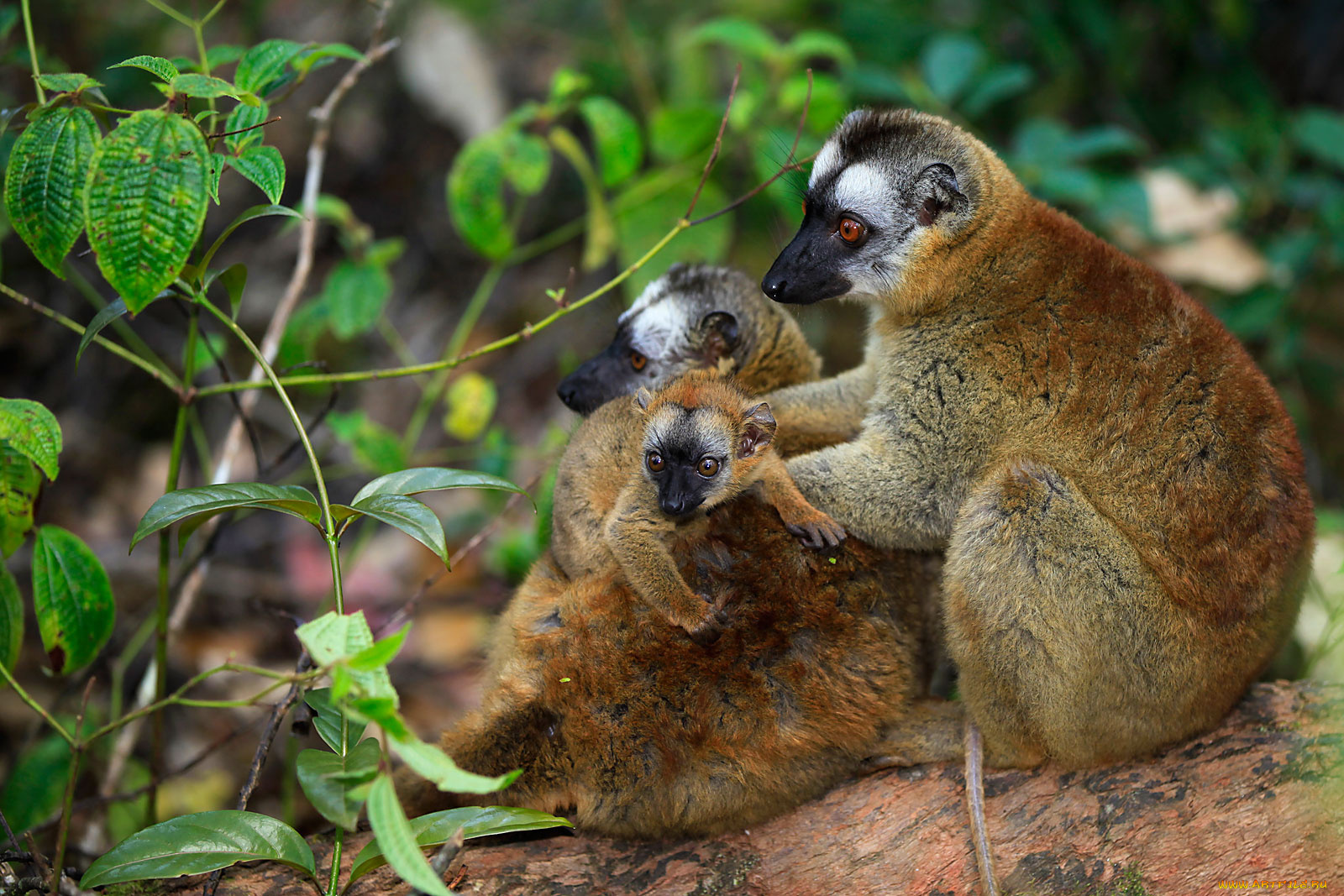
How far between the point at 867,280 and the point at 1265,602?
6.42 feet

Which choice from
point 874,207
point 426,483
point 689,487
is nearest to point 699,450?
point 689,487

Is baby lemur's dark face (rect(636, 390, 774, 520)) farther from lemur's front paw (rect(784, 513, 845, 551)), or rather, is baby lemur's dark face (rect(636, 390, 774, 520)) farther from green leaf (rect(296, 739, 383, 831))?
green leaf (rect(296, 739, 383, 831))

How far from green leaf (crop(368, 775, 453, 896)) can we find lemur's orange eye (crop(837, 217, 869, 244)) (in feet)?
9.85

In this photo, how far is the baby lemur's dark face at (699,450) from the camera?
147 inches

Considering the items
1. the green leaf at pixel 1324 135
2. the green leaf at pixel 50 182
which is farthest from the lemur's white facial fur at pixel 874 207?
the green leaf at pixel 1324 135

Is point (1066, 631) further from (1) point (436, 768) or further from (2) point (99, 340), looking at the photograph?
(2) point (99, 340)

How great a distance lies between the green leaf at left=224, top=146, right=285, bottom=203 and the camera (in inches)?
120

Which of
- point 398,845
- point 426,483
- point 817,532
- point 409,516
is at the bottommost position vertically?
point 398,845

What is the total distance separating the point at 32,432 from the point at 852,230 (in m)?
3.14

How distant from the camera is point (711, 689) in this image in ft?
11.4

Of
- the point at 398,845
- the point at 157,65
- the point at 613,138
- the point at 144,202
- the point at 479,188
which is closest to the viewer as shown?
the point at 398,845

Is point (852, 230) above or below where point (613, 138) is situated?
below

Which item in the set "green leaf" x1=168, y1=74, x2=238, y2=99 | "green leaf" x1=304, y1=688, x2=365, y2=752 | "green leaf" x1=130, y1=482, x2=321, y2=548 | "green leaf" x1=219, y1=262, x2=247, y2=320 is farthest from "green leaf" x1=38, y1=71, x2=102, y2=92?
"green leaf" x1=304, y1=688, x2=365, y2=752

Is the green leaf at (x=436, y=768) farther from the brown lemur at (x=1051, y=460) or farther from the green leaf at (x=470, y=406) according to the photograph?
the green leaf at (x=470, y=406)
